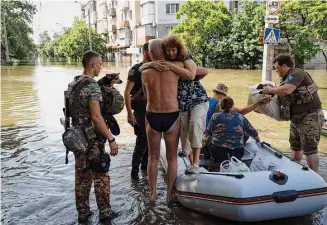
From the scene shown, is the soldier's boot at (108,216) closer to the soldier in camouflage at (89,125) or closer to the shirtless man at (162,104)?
the soldier in camouflage at (89,125)

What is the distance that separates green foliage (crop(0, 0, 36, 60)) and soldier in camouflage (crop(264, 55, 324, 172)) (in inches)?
1917

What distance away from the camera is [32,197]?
5.18 metres

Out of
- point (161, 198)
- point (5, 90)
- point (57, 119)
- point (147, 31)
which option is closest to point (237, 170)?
point (161, 198)

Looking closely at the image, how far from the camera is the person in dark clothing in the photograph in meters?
5.17

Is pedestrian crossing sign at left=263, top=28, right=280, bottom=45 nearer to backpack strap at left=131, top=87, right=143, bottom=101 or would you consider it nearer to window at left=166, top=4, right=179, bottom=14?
backpack strap at left=131, top=87, right=143, bottom=101

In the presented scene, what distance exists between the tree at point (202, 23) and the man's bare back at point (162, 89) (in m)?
25.1

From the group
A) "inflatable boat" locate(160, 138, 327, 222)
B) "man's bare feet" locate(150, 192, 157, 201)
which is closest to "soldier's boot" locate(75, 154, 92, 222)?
"man's bare feet" locate(150, 192, 157, 201)

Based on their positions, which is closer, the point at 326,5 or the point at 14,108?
the point at 14,108

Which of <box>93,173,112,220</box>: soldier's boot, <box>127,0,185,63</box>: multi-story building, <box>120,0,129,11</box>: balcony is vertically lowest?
<box>93,173,112,220</box>: soldier's boot

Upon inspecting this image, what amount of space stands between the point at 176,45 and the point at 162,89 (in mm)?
480

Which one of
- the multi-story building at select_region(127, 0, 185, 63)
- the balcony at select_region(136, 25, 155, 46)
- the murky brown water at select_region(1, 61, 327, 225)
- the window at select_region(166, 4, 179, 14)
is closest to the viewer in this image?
the murky brown water at select_region(1, 61, 327, 225)

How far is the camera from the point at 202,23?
1152 inches

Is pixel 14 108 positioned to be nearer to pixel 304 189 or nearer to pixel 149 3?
pixel 304 189

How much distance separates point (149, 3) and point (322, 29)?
2048 centimetres
